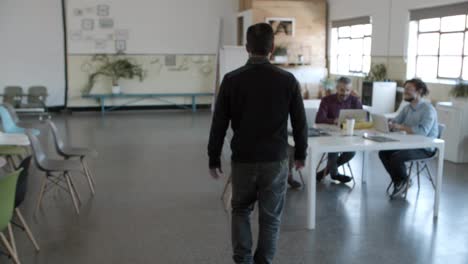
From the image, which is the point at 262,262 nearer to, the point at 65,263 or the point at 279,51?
the point at 65,263

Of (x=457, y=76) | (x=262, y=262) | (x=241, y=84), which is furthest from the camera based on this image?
(x=457, y=76)

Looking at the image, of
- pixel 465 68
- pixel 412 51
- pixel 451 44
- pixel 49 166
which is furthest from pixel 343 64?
pixel 49 166

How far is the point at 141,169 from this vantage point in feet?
20.5

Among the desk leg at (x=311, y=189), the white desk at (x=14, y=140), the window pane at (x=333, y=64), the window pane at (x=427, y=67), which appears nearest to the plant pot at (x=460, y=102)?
the window pane at (x=427, y=67)

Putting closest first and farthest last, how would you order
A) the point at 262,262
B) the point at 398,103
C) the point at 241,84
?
1. the point at 241,84
2. the point at 262,262
3. the point at 398,103

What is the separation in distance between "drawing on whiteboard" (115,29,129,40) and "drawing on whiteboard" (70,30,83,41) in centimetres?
88

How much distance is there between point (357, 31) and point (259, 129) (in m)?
8.55

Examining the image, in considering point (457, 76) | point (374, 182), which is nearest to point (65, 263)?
point (374, 182)

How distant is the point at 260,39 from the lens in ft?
8.86

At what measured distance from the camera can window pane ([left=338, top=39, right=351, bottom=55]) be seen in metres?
11.1

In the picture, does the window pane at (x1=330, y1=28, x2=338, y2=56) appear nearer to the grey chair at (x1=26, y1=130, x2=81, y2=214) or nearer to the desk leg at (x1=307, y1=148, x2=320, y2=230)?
the desk leg at (x1=307, y1=148, x2=320, y2=230)

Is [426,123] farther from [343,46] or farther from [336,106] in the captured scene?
[343,46]

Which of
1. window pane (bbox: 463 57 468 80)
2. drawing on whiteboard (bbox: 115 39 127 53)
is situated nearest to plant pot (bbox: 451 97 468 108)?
window pane (bbox: 463 57 468 80)

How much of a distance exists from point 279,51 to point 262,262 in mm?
8836
